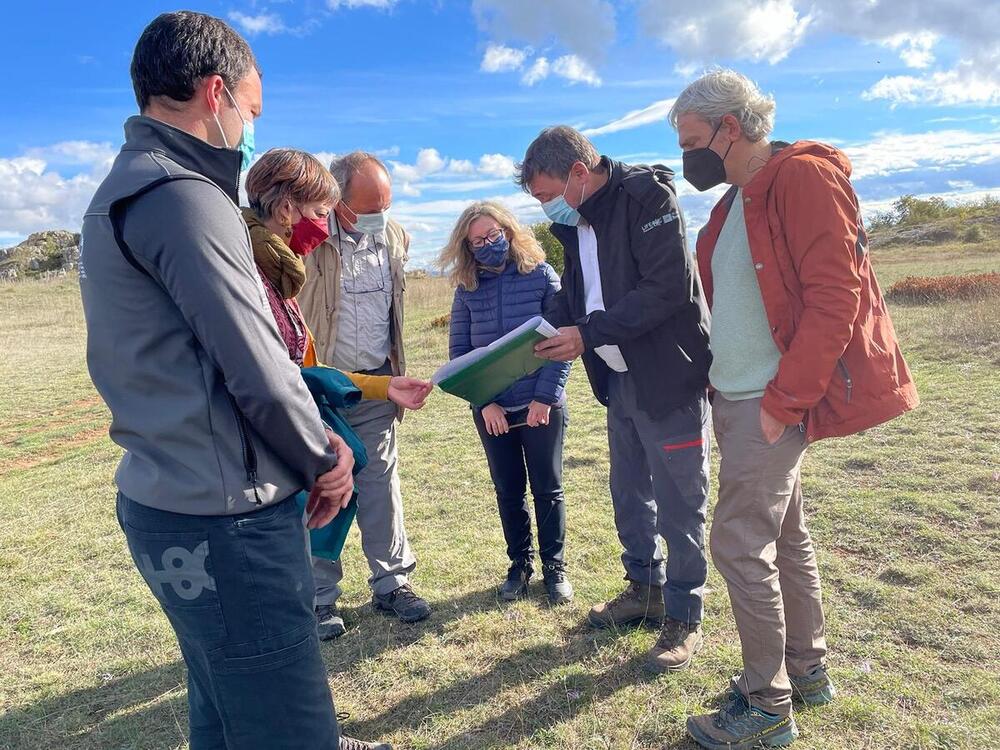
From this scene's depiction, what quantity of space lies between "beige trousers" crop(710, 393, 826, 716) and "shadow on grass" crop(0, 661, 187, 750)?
7.38 ft

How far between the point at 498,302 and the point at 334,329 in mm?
832

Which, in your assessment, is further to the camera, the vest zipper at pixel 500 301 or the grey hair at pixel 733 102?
the vest zipper at pixel 500 301

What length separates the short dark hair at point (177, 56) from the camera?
1452 mm

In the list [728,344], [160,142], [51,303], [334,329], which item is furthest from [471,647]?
[51,303]

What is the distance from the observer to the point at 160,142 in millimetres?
1450

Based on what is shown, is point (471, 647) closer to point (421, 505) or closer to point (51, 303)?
point (421, 505)

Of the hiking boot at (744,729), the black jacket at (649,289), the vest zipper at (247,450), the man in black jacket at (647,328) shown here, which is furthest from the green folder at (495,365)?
the hiking boot at (744,729)

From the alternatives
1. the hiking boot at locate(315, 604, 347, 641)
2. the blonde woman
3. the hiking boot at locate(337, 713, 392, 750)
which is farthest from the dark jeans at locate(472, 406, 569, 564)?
the hiking boot at locate(337, 713, 392, 750)

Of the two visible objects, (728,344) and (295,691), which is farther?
(728,344)

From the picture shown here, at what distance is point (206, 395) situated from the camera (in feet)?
4.58

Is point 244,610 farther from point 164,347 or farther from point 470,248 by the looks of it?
point 470,248

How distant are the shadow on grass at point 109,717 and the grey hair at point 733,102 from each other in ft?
10.1

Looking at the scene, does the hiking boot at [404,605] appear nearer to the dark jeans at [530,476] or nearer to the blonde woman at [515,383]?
the blonde woman at [515,383]

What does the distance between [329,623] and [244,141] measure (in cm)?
252
